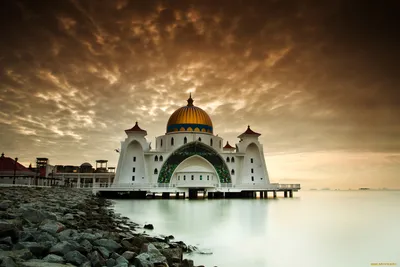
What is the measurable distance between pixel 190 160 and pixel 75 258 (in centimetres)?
3982

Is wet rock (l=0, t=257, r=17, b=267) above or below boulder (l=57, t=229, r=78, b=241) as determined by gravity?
below

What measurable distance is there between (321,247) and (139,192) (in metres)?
31.8

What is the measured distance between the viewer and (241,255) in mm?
9594

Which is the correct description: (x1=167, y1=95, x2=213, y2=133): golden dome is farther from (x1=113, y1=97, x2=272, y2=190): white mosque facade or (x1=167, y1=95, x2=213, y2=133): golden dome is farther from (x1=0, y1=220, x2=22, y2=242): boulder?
(x1=0, y1=220, x2=22, y2=242): boulder

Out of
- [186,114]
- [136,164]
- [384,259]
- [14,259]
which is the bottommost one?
[384,259]

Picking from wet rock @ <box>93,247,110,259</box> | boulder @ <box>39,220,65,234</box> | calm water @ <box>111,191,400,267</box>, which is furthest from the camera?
calm water @ <box>111,191,400,267</box>

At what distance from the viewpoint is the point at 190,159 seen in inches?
1779

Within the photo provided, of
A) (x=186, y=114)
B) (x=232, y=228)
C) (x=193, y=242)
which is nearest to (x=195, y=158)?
(x=186, y=114)

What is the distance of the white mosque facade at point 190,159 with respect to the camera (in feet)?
143

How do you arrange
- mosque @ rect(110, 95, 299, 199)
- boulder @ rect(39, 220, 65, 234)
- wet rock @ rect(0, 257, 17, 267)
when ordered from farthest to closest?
mosque @ rect(110, 95, 299, 199) < boulder @ rect(39, 220, 65, 234) < wet rock @ rect(0, 257, 17, 267)

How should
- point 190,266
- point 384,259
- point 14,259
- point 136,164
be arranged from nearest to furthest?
1. point 14,259
2. point 190,266
3. point 384,259
4. point 136,164

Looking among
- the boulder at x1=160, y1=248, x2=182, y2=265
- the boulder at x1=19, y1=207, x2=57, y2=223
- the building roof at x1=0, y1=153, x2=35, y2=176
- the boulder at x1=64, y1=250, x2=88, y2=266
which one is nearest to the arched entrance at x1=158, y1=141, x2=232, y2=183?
the building roof at x1=0, y1=153, x2=35, y2=176

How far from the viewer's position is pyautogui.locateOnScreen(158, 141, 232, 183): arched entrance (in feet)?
144

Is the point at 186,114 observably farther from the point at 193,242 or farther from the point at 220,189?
the point at 193,242
